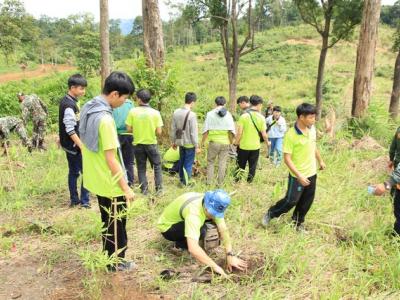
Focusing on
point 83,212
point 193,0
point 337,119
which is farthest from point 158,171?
point 193,0

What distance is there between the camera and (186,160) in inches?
236

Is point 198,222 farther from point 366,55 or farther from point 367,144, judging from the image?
point 366,55

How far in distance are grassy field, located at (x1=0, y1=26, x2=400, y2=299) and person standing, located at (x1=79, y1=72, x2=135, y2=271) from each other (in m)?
0.21

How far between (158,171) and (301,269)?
101 inches

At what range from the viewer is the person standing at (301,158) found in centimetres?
408

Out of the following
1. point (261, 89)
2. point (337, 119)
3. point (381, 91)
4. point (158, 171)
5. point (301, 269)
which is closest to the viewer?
point (301, 269)

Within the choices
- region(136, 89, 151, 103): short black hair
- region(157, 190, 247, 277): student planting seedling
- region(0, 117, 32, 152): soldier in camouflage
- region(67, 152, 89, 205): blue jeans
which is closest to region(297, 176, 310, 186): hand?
region(157, 190, 247, 277): student planting seedling

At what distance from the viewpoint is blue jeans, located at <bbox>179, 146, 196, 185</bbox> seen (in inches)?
232

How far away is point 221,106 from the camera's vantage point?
5.62 metres

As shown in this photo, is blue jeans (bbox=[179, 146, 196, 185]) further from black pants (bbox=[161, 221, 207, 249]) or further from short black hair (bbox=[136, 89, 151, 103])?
black pants (bbox=[161, 221, 207, 249])

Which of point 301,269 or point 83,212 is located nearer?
point 301,269

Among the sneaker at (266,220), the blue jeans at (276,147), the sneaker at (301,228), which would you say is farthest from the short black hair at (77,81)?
the blue jeans at (276,147)

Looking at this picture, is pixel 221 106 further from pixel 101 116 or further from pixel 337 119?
pixel 337 119

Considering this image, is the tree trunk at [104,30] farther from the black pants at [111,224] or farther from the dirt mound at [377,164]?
the black pants at [111,224]
